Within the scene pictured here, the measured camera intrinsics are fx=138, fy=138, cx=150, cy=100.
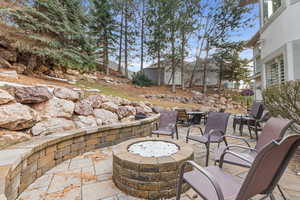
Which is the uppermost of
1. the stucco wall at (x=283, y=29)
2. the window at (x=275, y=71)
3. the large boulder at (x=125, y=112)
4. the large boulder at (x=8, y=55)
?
the stucco wall at (x=283, y=29)

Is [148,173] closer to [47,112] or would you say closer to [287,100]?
[47,112]

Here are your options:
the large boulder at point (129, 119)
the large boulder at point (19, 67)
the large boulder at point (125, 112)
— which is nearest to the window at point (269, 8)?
the large boulder at point (125, 112)

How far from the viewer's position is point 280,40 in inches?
183

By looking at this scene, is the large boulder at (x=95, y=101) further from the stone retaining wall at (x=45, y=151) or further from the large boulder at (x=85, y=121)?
the stone retaining wall at (x=45, y=151)

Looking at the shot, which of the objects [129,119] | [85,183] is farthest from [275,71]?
[85,183]

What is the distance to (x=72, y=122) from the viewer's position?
339 centimetres

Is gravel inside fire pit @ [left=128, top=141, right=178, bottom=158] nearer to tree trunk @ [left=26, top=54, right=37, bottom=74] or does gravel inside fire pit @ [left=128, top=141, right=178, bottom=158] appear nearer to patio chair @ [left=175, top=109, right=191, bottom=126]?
patio chair @ [left=175, top=109, right=191, bottom=126]

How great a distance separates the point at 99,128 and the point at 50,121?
3.58 ft

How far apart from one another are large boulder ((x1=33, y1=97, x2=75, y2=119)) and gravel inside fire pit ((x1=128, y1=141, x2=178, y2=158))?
2180mm

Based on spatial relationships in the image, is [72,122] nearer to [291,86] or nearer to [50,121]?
[50,121]

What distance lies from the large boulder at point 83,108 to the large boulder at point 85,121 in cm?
15

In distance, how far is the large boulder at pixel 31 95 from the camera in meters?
2.97

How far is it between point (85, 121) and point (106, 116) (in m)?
0.65

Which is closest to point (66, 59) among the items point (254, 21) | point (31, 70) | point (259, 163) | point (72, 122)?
point (31, 70)
